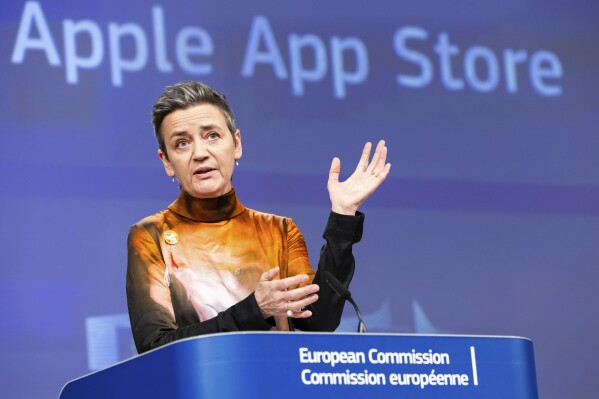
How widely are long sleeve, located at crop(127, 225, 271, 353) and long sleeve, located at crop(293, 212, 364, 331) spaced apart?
0.21 metres

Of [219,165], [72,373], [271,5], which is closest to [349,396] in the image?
[219,165]

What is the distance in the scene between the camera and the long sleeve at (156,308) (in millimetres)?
2225

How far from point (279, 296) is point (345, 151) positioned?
97.5 inches

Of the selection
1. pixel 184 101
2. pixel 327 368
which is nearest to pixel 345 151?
pixel 184 101

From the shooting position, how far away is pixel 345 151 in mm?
4590

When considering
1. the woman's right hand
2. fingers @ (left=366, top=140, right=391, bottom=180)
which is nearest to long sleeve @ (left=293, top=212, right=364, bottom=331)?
fingers @ (left=366, top=140, right=391, bottom=180)

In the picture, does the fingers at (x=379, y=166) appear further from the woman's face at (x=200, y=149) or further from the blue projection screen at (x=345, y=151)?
the blue projection screen at (x=345, y=151)

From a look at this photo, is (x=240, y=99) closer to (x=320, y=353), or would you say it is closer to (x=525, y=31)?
(x=525, y=31)

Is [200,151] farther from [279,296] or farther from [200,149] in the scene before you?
[279,296]

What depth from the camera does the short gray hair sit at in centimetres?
262

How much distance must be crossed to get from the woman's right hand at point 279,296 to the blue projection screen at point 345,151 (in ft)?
6.71

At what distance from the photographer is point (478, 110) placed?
16.0 feet

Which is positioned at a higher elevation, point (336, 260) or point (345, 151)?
point (345, 151)

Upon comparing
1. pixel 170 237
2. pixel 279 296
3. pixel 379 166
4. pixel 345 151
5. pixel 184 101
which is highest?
pixel 345 151
